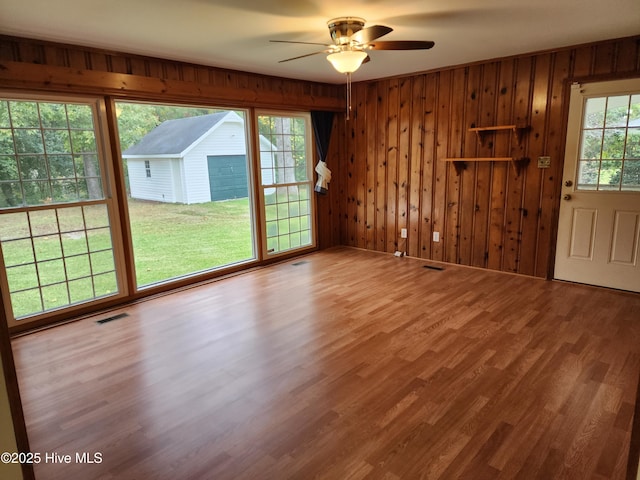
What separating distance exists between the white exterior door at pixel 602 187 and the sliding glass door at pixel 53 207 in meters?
4.67

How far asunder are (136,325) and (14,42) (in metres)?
2.50

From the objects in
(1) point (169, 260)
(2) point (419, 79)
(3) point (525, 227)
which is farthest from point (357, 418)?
(1) point (169, 260)

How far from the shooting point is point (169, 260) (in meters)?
6.71

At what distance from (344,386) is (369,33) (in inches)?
93.9

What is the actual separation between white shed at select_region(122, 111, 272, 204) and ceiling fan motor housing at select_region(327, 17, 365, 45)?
4.89m

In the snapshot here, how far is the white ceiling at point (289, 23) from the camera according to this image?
107 inches

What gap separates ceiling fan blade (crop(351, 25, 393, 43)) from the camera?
106 inches

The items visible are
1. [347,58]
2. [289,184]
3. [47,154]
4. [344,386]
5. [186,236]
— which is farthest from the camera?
[186,236]

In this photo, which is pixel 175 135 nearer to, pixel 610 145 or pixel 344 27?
pixel 344 27

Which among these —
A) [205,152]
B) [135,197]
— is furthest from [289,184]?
[135,197]

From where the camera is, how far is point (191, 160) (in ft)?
26.0

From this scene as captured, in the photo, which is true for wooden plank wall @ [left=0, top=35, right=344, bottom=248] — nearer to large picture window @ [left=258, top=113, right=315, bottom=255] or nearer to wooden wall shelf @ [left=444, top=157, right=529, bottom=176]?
large picture window @ [left=258, top=113, right=315, bottom=255]

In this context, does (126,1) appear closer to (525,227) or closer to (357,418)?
(357,418)

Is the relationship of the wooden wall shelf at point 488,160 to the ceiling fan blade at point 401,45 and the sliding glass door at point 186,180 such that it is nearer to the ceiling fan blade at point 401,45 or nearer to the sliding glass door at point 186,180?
the ceiling fan blade at point 401,45
